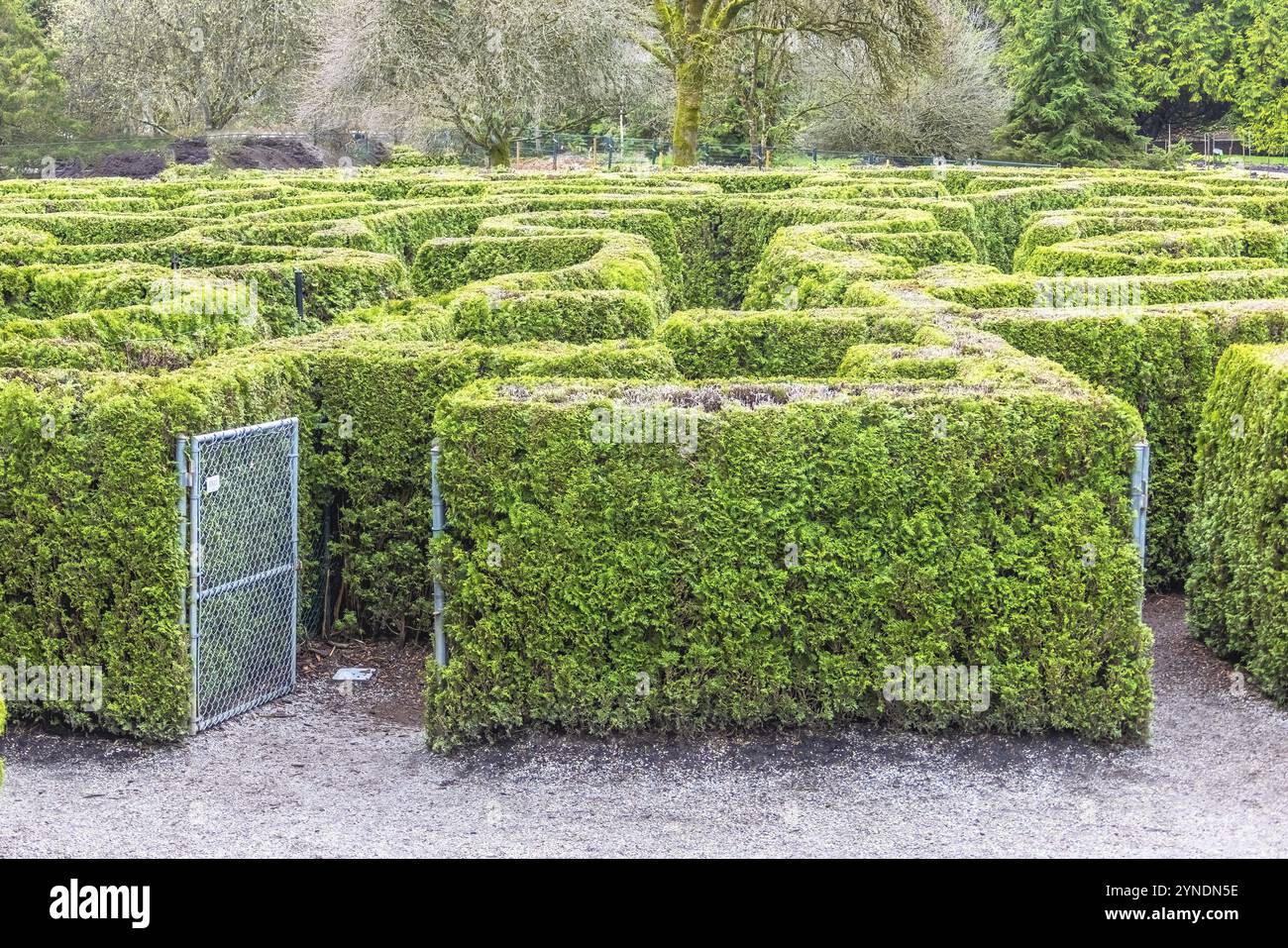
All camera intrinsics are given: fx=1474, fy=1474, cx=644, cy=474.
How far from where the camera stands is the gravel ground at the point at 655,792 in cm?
725

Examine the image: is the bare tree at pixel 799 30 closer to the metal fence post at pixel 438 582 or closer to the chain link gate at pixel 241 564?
the chain link gate at pixel 241 564

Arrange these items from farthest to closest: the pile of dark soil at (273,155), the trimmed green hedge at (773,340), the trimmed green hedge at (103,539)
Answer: the pile of dark soil at (273,155)
the trimmed green hedge at (773,340)
the trimmed green hedge at (103,539)

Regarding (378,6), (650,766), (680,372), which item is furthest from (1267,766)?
(378,6)

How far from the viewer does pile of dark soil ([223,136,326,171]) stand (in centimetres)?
4381

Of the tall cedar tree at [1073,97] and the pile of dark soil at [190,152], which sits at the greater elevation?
the tall cedar tree at [1073,97]

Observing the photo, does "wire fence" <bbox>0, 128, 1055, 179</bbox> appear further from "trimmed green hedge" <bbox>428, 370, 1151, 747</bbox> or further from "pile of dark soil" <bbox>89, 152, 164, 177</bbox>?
"trimmed green hedge" <bbox>428, 370, 1151, 747</bbox>

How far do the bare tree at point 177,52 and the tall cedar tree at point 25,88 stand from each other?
0.84 metres

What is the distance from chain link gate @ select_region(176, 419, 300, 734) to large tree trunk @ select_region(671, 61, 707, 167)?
27951 mm

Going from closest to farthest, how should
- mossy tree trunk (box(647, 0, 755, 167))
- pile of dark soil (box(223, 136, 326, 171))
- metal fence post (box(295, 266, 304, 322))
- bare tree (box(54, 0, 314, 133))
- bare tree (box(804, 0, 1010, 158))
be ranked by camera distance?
metal fence post (box(295, 266, 304, 322)), mossy tree trunk (box(647, 0, 755, 167)), pile of dark soil (box(223, 136, 326, 171)), bare tree (box(804, 0, 1010, 158)), bare tree (box(54, 0, 314, 133))

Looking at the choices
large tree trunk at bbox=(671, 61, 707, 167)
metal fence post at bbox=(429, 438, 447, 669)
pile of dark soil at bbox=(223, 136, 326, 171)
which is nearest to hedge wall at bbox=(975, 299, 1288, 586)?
metal fence post at bbox=(429, 438, 447, 669)

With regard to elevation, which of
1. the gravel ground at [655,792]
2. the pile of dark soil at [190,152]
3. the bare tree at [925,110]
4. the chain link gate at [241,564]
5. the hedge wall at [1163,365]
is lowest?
the gravel ground at [655,792]

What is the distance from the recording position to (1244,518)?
9344mm

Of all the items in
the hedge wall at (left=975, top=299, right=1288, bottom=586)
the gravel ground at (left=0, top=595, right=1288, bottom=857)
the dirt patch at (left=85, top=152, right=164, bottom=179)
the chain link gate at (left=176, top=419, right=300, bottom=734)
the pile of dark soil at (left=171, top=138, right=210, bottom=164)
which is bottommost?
the gravel ground at (left=0, top=595, right=1288, bottom=857)

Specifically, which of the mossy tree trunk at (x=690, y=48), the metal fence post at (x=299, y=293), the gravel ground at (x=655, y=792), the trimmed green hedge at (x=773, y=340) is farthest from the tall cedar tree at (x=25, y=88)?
the gravel ground at (x=655, y=792)
